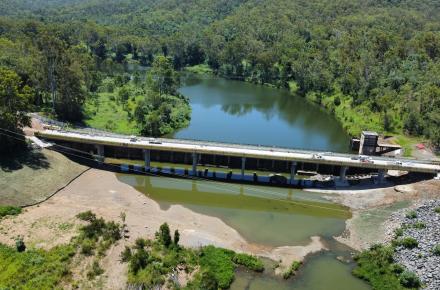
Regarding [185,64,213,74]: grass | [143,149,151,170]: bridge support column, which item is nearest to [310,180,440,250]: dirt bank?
[143,149,151,170]: bridge support column

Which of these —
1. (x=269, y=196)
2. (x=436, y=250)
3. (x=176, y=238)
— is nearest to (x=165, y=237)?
(x=176, y=238)

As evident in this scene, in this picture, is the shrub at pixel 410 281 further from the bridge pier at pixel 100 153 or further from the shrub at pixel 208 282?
the bridge pier at pixel 100 153

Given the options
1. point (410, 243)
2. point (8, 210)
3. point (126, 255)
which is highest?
point (410, 243)

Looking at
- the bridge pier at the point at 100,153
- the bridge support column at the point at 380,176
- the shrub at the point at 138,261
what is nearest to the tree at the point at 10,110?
the bridge pier at the point at 100,153

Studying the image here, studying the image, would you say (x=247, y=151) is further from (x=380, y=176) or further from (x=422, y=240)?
(x=422, y=240)

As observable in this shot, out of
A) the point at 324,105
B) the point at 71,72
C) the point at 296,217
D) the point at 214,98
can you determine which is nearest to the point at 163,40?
the point at 214,98

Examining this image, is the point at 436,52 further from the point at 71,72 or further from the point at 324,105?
the point at 71,72
